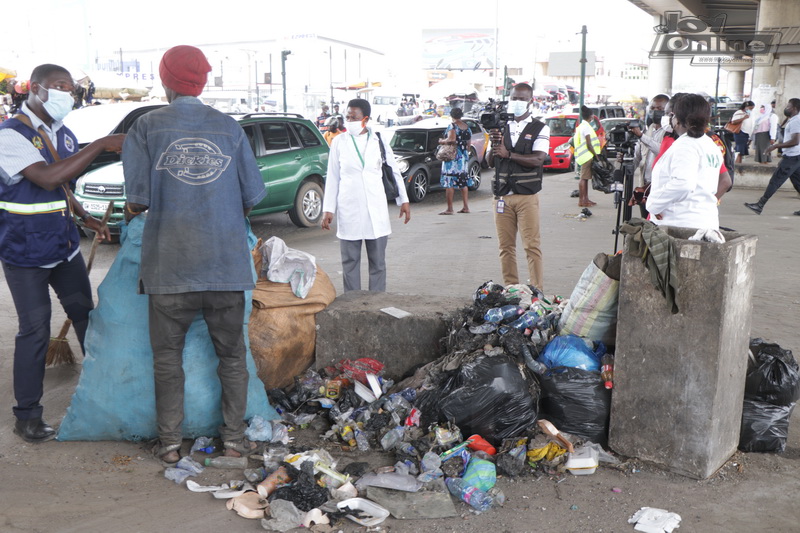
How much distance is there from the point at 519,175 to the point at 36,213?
368cm

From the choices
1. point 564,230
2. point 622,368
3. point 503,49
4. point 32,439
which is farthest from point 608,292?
point 503,49

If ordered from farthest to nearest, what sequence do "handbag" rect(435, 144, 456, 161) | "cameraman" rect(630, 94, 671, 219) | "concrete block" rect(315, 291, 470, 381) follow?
1. "handbag" rect(435, 144, 456, 161)
2. "cameraman" rect(630, 94, 671, 219)
3. "concrete block" rect(315, 291, 470, 381)

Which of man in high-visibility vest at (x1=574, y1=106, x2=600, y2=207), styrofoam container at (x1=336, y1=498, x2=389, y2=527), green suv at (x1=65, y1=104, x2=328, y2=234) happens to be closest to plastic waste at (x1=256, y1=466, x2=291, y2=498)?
styrofoam container at (x1=336, y1=498, x2=389, y2=527)

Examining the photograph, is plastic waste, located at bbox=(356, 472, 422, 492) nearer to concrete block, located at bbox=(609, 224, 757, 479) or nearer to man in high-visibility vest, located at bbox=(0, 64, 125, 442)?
concrete block, located at bbox=(609, 224, 757, 479)

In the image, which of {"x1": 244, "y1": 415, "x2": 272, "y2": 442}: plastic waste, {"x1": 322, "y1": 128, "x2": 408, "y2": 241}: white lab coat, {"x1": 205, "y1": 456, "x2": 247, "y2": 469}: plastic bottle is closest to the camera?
{"x1": 205, "y1": 456, "x2": 247, "y2": 469}: plastic bottle

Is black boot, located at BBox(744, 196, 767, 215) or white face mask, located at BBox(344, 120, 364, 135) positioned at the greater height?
white face mask, located at BBox(344, 120, 364, 135)

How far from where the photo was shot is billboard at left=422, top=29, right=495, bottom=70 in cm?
10275

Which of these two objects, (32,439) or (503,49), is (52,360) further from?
(503,49)

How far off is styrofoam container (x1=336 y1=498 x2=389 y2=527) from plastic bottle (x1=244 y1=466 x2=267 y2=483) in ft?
1.62

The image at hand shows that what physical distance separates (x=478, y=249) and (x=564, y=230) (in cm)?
210

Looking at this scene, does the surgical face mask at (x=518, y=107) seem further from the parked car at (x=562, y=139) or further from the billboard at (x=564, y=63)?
the billboard at (x=564, y=63)

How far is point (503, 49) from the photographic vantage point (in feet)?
354

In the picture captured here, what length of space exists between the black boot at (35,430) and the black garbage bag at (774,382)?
12.2ft

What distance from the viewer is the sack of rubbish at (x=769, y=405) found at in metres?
3.81
